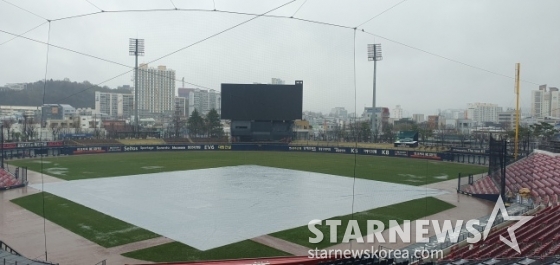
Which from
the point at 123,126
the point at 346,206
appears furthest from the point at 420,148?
the point at 123,126

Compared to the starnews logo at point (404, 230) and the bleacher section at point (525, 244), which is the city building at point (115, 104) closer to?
the starnews logo at point (404, 230)

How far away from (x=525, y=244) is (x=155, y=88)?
21.1 m

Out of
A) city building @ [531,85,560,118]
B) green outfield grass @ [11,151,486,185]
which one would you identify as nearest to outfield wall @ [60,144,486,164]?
green outfield grass @ [11,151,486,185]

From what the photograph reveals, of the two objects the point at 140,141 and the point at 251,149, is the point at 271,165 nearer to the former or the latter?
the point at 251,149

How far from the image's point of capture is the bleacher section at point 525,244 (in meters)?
8.27

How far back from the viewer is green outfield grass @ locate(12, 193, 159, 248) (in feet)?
39.7

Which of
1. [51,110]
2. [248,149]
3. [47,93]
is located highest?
[47,93]

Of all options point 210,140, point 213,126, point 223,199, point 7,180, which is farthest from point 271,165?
point 213,126

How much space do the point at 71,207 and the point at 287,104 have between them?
27899mm

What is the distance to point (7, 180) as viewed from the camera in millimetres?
21078

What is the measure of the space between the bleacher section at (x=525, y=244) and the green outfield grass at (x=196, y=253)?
4110mm

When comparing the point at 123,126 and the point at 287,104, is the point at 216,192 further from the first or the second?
the point at 123,126

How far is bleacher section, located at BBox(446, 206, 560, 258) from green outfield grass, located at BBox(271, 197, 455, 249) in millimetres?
3694

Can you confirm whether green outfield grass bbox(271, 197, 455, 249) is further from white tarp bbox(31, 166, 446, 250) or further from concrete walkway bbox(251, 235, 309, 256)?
white tarp bbox(31, 166, 446, 250)
